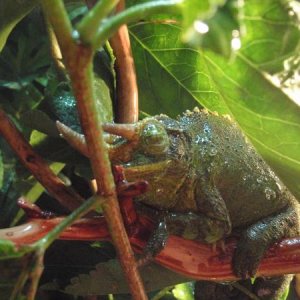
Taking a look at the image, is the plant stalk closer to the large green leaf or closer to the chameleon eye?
the large green leaf

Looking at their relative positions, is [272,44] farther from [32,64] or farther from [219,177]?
[32,64]

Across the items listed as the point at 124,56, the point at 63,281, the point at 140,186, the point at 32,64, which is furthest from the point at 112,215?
the point at 32,64

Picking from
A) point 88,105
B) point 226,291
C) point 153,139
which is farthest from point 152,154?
point 226,291

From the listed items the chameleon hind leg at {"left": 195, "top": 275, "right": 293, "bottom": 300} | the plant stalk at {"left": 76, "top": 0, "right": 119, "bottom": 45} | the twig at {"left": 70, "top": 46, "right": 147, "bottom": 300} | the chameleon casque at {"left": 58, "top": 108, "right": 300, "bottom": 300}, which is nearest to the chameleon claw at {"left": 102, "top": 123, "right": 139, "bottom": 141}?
the chameleon casque at {"left": 58, "top": 108, "right": 300, "bottom": 300}

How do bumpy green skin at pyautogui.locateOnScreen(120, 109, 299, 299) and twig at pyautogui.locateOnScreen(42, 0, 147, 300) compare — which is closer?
twig at pyautogui.locateOnScreen(42, 0, 147, 300)

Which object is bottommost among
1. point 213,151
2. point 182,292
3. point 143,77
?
point 182,292

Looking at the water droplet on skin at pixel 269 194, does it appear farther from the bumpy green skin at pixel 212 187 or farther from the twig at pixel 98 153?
the twig at pixel 98 153

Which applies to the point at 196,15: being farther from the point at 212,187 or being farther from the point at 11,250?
the point at 212,187
